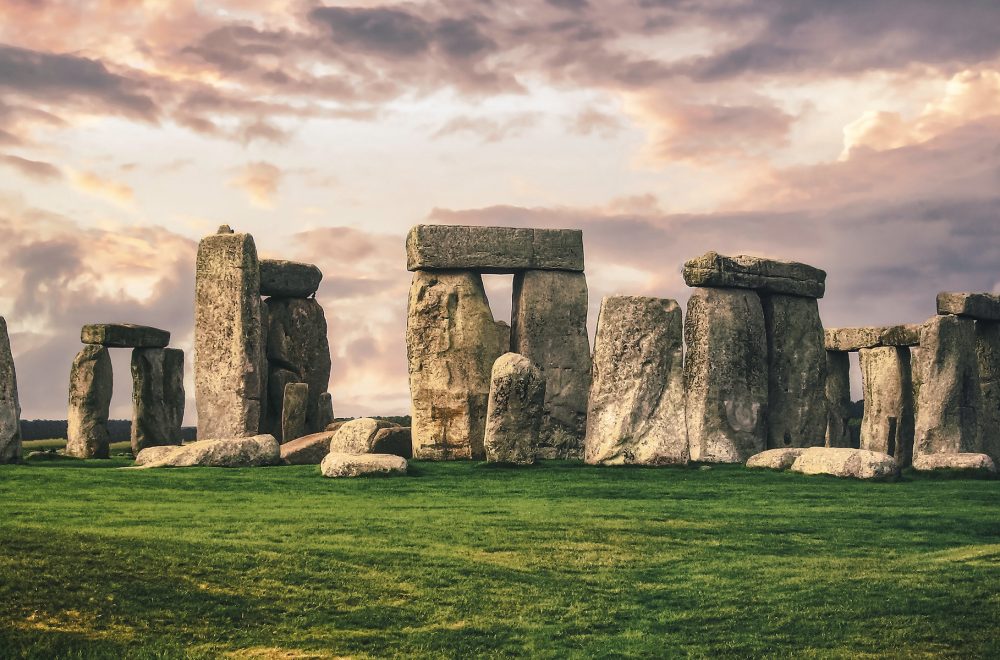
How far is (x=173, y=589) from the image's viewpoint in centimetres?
1109

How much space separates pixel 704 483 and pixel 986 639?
763cm

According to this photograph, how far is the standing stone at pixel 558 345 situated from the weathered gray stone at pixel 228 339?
492 cm

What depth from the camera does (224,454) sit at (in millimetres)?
19844

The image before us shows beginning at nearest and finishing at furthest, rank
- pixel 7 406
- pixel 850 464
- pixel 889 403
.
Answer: pixel 850 464
pixel 7 406
pixel 889 403

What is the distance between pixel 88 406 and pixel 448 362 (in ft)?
23.8

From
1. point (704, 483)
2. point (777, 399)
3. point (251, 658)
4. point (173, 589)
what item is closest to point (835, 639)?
point (251, 658)

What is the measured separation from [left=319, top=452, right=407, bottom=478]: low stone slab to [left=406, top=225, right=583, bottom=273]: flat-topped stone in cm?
598

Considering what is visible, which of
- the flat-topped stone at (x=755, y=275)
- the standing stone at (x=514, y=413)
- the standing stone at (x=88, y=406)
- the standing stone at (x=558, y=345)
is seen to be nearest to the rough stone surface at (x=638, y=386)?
the standing stone at (x=514, y=413)

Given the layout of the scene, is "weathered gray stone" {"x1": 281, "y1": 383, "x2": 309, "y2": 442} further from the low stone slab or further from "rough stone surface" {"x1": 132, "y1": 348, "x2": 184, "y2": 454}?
A: the low stone slab

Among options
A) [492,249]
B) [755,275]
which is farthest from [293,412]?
[755,275]

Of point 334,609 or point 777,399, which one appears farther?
point 777,399

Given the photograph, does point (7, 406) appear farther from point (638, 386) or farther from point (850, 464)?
point (850, 464)

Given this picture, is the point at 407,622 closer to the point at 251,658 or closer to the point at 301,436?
the point at 251,658

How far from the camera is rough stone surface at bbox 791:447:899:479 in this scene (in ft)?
61.7
